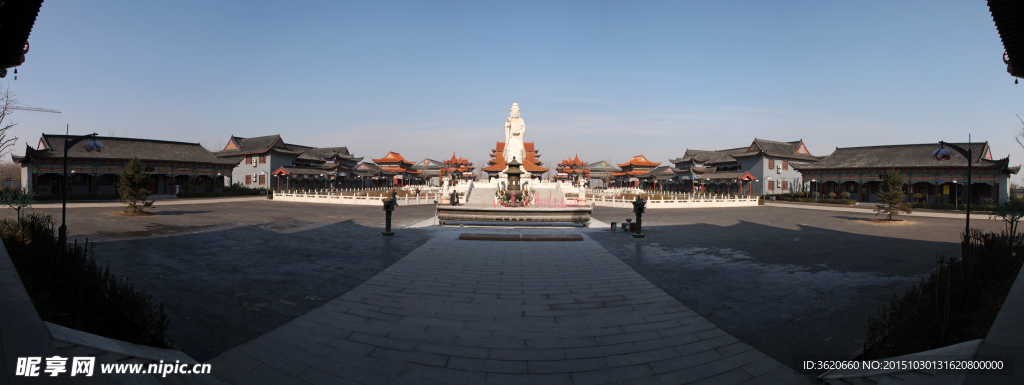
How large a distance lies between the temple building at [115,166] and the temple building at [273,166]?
345cm

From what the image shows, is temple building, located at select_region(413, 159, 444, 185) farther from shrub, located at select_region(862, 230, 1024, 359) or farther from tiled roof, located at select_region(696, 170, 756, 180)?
shrub, located at select_region(862, 230, 1024, 359)

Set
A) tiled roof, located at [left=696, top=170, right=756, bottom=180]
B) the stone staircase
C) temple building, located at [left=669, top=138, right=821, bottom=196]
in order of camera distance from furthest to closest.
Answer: temple building, located at [left=669, top=138, right=821, bottom=196]
tiled roof, located at [left=696, top=170, right=756, bottom=180]
the stone staircase

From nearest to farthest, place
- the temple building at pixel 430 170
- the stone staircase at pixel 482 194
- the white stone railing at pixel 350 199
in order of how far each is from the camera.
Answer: the white stone railing at pixel 350 199 → the stone staircase at pixel 482 194 → the temple building at pixel 430 170

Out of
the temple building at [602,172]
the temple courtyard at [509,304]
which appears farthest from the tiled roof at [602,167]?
the temple courtyard at [509,304]

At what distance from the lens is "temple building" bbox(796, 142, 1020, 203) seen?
96.8ft

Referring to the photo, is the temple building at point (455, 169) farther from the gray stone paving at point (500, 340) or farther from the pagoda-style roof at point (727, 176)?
the gray stone paving at point (500, 340)

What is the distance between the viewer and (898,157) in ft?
113

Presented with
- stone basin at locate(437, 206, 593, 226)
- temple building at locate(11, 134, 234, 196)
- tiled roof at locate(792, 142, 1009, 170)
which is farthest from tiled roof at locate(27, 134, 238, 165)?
tiled roof at locate(792, 142, 1009, 170)

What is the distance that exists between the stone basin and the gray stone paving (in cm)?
903

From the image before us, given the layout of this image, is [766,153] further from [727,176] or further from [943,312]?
[943,312]

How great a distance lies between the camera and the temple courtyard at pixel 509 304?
3.95m

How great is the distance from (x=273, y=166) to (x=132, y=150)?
1249cm

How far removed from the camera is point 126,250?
9508 millimetres

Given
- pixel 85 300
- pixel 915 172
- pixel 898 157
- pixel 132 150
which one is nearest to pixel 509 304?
pixel 85 300
